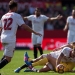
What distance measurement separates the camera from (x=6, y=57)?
11477 millimetres

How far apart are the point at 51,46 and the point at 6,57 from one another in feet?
54.5

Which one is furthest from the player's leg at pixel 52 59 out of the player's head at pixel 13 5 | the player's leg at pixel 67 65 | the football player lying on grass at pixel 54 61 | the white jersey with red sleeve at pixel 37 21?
the white jersey with red sleeve at pixel 37 21

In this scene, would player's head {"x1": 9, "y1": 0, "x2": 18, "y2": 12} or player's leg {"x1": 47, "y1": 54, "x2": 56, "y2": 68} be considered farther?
player's leg {"x1": 47, "y1": 54, "x2": 56, "y2": 68}

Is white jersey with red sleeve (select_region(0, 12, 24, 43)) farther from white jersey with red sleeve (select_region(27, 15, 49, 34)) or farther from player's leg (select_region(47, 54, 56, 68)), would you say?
white jersey with red sleeve (select_region(27, 15, 49, 34))

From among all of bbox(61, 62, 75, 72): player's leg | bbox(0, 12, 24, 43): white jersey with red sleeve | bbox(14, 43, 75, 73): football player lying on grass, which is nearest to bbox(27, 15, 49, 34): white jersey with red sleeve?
bbox(14, 43, 75, 73): football player lying on grass

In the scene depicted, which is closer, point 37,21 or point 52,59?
point 52,59

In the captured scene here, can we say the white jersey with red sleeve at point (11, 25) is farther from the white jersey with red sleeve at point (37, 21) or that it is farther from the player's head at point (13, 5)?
the white jersey with red sleeve at point (37, 21)

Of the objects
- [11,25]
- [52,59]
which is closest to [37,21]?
[52,59]

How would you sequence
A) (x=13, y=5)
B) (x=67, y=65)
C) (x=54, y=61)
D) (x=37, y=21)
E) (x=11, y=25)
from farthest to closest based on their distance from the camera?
(x=37, y=21) → (x=67, y=65) → (x=54, y=61) → (x=11, y=25) → (x=13, y=5)

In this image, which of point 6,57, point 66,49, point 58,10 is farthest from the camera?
point 58,10

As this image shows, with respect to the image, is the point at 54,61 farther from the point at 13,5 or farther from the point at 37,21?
the point at 37,21

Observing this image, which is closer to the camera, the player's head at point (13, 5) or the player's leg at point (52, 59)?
the player's head at point (13, 5)

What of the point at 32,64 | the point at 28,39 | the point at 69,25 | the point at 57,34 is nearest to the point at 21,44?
the point at 28,39

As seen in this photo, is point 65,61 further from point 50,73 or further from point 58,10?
point 58,10
